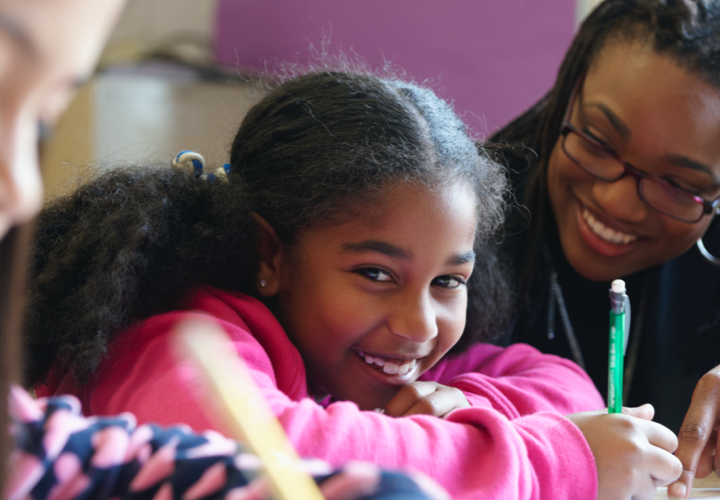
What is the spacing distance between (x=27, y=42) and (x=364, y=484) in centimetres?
25

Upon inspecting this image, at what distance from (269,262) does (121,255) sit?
0.18 meters

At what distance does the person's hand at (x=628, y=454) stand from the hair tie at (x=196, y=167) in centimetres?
48

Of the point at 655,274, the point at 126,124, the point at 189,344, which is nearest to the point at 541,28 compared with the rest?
the point at 655,274

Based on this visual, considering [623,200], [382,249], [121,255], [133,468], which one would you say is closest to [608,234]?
[623,200]

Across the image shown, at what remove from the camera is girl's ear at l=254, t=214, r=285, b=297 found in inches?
31.9

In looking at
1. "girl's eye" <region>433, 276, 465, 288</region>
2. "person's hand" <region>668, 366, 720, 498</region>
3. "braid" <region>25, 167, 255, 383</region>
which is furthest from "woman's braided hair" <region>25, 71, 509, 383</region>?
"person's hand" <region>668, 366, 720, 498</region>

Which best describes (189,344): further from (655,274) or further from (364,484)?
(655,274)

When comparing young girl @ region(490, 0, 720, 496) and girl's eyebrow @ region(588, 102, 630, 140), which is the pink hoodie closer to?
young girl @ region(490, 0, 720, 496)

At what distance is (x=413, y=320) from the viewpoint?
0.73 meters

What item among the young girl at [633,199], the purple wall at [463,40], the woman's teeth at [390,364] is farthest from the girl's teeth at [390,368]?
the purple wall at [463,40]

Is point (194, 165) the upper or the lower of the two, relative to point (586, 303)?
upper

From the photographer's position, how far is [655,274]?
1152 mm

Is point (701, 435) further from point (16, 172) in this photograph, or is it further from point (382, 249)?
point (16, 172)

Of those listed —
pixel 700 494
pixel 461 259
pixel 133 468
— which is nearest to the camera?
pixel 133 468
